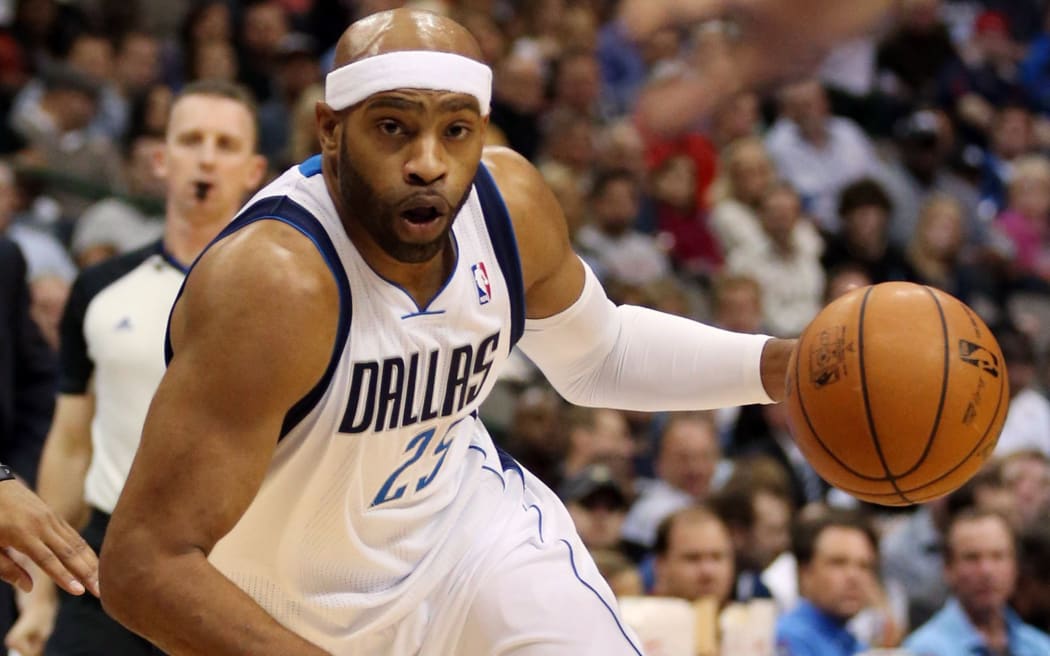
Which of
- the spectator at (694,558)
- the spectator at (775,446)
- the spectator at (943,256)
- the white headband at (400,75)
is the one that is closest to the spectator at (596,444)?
the spectator at (775,446)

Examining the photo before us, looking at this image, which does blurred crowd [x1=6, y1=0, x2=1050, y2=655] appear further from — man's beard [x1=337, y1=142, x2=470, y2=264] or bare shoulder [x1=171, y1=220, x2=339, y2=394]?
bare shoulder [x1=171, y1=220, x2=339, y2=394]

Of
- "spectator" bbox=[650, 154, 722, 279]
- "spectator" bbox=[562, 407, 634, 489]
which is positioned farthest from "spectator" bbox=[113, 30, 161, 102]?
"spectator" bbox=[562, 407, 634, 489]

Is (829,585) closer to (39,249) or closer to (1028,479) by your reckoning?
(1028,479)

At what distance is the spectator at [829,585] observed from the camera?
5754 millimetres

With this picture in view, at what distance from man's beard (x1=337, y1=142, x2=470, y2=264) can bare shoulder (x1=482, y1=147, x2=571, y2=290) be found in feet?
1.01

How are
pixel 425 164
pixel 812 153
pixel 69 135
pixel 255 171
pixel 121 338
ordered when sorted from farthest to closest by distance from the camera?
pixel 812 153, pixel 69 135, pixel 255 171, pixel 121 338, pixel 425 164

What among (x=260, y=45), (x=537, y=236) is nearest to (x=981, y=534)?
(x=537, y=236)

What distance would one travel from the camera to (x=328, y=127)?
3.05m

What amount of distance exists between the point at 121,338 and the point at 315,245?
5.58 feet

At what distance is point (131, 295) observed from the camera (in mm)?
4508

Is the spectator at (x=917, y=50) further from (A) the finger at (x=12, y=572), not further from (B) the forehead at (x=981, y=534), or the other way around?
(A) the finger at (x=12, y=572)

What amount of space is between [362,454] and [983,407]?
49.7 inches

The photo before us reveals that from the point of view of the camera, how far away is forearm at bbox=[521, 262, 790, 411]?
358 centimetres

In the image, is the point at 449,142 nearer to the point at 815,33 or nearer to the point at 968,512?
the point at 968,512
